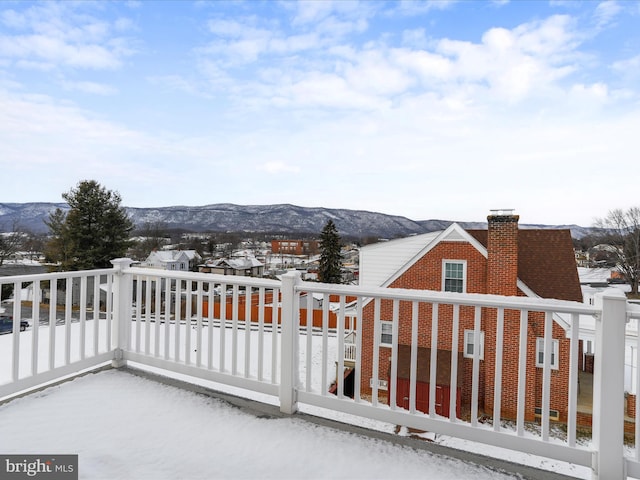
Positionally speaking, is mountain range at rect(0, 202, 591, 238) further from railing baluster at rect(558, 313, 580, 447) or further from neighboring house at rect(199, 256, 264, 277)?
railing baluster at rect(558, 313, 580, 447)

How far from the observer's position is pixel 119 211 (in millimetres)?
20047

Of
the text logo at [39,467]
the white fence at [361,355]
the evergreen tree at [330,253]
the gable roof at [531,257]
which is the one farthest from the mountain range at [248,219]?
the text logo at [39,467]

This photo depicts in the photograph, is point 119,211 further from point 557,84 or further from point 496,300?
point 496,300

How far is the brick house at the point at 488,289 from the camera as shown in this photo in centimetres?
782

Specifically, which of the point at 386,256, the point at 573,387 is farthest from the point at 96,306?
the point at 386,256

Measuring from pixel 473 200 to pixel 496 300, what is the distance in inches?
710

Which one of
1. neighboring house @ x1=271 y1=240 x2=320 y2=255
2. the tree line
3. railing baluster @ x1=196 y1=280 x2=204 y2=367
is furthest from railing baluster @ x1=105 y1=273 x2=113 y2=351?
neighboring house @ x1=271 y1=240 x2=320 y2=255

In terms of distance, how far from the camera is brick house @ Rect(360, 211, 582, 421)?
7.82m

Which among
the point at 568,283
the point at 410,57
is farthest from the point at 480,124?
the point at 568,283

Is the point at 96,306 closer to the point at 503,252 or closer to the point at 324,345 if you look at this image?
the point at 324,345

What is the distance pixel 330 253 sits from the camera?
25.4 meters

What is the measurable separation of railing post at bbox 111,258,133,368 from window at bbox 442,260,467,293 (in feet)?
26.3

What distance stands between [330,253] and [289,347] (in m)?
23.2

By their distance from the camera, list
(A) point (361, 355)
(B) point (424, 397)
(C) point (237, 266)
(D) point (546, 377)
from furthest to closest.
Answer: (C) point (237, 266) < (B) point (424, 397) < (A) point (361, 355) < (D) point (546, 377)
